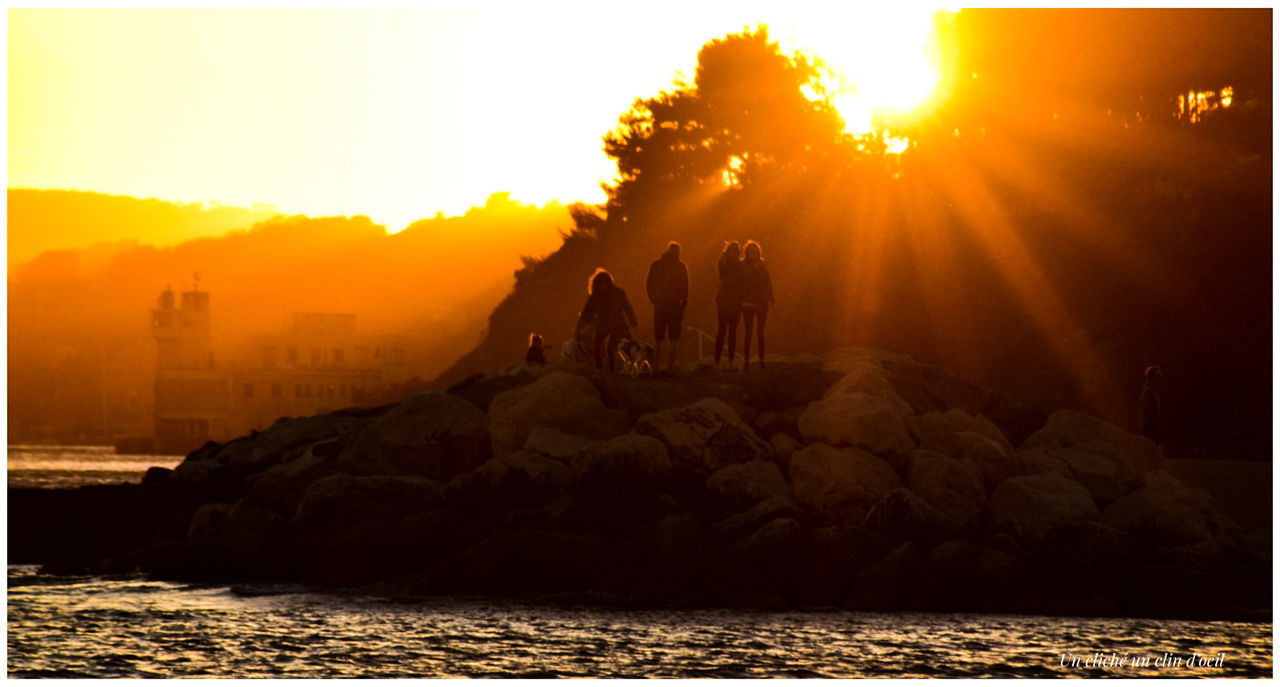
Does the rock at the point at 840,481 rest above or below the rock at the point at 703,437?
below

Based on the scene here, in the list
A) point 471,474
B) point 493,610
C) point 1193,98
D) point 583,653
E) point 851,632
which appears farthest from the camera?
point 1193,98

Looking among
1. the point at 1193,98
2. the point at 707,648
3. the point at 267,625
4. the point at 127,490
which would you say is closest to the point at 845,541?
the point at 707,648

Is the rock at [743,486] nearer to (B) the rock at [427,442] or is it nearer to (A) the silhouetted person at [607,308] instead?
(A) the silhouetted person at [607,308]

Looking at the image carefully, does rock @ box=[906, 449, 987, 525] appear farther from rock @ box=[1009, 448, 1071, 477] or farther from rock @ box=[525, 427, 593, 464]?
rock @ box=[525, 427, 593, 464]

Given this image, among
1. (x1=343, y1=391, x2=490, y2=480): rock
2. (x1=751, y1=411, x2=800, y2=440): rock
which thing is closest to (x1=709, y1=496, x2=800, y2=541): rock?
(x1=751, y1=411, x2=800, y2=440): rock

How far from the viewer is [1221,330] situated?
40.6m

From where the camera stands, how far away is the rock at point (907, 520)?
2259 cm

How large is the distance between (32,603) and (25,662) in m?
4.76

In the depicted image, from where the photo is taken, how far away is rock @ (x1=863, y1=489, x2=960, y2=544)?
22.6 meters

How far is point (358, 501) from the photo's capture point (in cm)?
2473

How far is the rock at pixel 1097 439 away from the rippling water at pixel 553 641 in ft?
25.1

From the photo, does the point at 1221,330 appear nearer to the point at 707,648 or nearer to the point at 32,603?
the point at 707,648

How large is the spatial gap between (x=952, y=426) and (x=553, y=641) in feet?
36.2

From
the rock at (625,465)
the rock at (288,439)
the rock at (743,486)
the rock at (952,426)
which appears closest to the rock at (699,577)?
the rock at (743,486)
